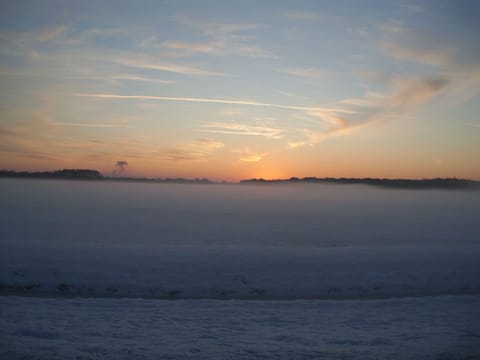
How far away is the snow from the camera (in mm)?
6382

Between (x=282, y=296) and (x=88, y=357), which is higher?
(x=88, y=357)

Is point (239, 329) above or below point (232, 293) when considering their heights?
above

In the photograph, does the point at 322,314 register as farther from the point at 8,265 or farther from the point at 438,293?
the point at 8,265

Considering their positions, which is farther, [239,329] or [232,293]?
[232,293]

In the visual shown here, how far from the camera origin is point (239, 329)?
810 cm

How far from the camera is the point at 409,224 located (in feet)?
104

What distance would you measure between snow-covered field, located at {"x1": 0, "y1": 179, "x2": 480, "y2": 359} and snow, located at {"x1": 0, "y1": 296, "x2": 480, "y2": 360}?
0.13 ft

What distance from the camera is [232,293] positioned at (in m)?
13.2

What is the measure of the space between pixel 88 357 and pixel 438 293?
40.5ft

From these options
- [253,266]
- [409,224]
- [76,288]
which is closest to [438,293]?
[253,266]

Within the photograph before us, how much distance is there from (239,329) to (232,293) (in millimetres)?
5196

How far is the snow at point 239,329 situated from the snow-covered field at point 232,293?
4cm

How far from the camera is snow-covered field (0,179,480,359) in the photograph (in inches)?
269

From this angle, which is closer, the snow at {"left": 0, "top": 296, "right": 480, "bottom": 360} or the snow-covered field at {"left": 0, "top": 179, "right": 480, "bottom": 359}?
the snow at {"left": 0, "top": 296, "right": 480, "bottom": 360}
